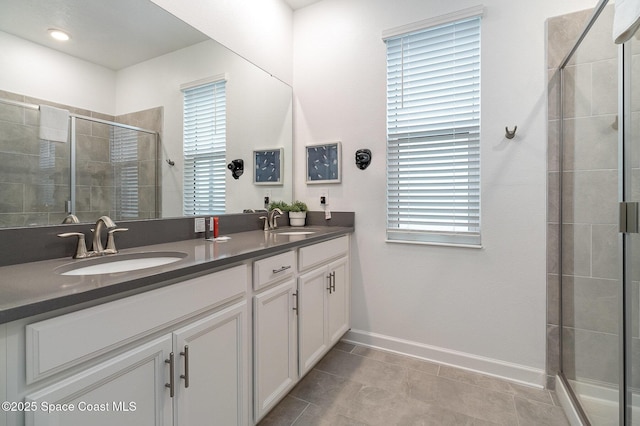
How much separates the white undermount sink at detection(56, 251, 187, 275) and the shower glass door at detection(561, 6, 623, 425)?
1832 millimetres

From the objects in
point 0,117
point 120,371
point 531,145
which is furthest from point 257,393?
point 531,145

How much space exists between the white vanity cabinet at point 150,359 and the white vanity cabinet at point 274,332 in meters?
0.07

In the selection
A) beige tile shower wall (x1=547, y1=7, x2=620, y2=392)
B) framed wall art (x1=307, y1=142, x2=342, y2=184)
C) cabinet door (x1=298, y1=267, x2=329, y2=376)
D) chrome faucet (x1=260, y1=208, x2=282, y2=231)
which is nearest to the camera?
beige tile shower wall (x1=547, y1=7, x2=620, y2=392)

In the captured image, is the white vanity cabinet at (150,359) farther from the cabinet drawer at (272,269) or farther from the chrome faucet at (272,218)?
the chrome faucet at (272,218)

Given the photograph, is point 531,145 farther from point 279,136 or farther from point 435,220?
point 279,136

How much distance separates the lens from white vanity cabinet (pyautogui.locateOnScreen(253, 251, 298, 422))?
138 cm

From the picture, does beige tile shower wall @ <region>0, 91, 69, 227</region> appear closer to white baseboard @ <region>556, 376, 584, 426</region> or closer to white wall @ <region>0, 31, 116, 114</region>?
white wall @ <region>0, 31, 116, 114</region>

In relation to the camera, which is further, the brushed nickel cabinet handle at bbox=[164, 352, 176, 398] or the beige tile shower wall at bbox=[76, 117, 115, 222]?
the beige tile shower wall at bbox=[76, 117, 115, 222]

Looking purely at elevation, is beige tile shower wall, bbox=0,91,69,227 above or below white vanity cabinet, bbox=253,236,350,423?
above

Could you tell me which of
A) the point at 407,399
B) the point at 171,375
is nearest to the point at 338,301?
the point at 407,399

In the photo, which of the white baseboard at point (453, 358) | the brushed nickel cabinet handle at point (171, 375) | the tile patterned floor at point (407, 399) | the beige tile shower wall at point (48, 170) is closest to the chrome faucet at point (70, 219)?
the beige tile shower wall at point (48, 170)

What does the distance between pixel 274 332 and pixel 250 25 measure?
212 centimetres

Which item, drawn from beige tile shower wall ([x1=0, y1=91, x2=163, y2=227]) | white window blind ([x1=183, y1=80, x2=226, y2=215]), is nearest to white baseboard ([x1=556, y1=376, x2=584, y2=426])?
white window blind ([x1=183, y1=80, x2=226, y2=215])

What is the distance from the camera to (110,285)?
31.3 inches
